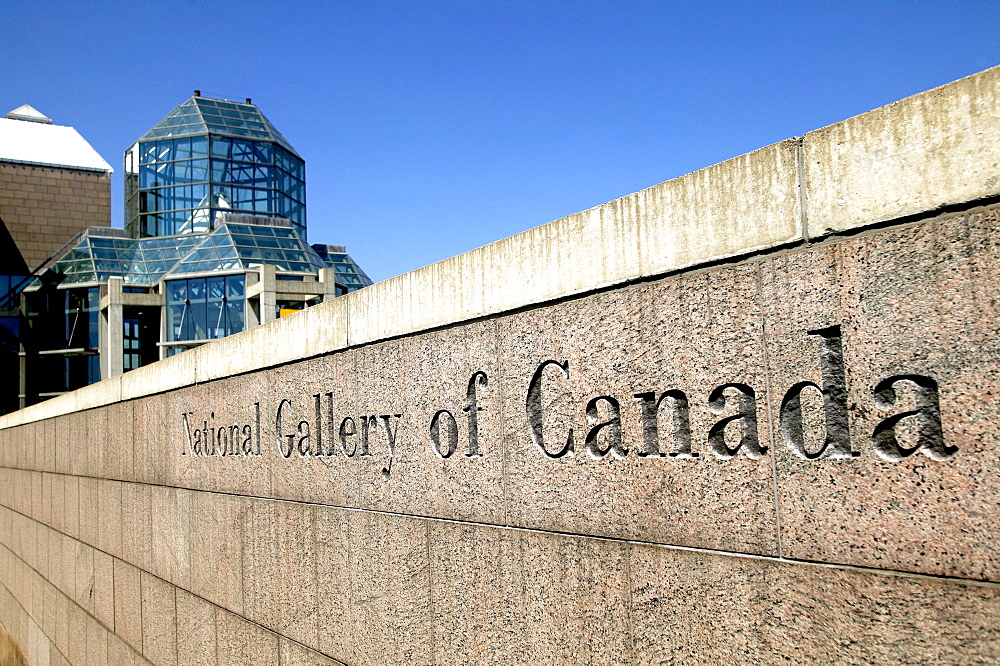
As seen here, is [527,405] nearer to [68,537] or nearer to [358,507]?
[358,507]

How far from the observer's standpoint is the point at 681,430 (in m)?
2.55

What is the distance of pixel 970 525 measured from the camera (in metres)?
1.93

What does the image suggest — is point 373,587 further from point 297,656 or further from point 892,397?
point 892,397

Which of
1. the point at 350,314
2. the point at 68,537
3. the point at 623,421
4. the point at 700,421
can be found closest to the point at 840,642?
the point at 700,421

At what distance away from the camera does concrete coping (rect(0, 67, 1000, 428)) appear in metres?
1.97

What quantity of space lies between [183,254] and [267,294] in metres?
17.8

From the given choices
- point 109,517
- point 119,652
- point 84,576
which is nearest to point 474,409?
point 119,652

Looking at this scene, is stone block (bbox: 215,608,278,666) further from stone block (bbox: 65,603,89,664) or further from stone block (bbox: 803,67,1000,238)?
stone block (bbox: 65,603,89,664)

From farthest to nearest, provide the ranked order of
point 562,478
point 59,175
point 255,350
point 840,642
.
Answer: point 59,175 < point 255,350 < point 562,478 < point 840,642

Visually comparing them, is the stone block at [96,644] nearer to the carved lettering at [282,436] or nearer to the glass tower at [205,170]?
the carved lettering at [282,436]

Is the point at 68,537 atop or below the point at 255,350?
below

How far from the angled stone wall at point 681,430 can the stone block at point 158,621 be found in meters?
1.80

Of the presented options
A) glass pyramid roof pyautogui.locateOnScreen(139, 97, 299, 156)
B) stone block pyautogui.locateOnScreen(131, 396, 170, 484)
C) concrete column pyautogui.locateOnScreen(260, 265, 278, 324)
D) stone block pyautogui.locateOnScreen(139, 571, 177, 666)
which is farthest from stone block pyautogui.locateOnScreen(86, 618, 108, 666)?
glass pyramid roof pyautogui.locateOnScreen(139, 97, 299, 156)

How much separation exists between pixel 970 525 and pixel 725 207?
1.04 meters
